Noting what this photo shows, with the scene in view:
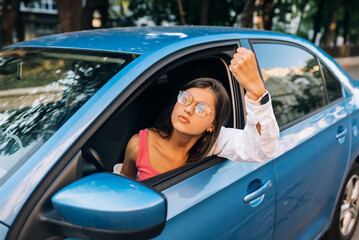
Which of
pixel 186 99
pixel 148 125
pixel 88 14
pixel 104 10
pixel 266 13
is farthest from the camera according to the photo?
pixel 104 10

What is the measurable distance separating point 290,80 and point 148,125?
3.26 ft

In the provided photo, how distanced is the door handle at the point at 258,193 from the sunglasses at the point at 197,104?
0.41 m

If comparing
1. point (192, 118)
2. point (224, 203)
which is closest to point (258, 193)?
point (224, 203)

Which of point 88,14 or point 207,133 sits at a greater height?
point 88,14

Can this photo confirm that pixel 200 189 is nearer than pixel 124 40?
Yes

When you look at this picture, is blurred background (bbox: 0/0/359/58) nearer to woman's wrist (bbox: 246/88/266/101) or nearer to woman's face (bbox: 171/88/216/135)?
woman's face (bbox: 171/88/216/135)

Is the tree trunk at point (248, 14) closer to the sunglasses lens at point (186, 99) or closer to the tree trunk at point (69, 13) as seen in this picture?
the tree trunk at point (69, 13)

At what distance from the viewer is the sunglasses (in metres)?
1.61

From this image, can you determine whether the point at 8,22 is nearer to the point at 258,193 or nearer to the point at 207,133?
the point at 207,133

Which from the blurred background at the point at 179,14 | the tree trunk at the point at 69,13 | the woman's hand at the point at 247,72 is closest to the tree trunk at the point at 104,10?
the blurred background at the point at 179,14

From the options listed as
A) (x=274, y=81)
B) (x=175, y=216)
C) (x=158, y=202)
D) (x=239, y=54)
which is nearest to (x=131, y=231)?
(x=158, y=202)

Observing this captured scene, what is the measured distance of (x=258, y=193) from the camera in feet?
5.63

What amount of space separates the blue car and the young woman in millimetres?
101

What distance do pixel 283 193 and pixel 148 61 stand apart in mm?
990
